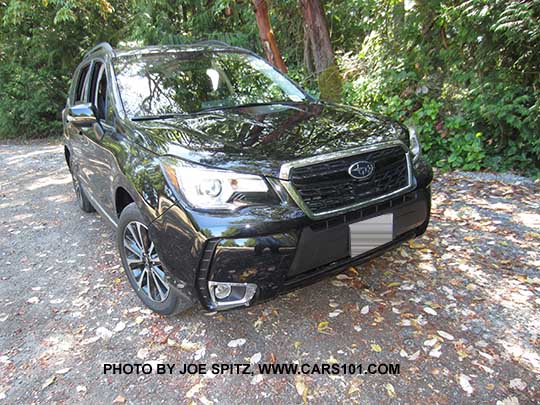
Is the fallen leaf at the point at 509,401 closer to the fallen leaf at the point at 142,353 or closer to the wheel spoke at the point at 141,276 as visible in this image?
the fallen leaf at the point at 142,353

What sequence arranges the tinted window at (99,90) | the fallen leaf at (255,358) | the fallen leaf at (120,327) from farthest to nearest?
the tinted window at (99,90)
the fallen leaf at (120,327)
the fallen leaf at (255,358)

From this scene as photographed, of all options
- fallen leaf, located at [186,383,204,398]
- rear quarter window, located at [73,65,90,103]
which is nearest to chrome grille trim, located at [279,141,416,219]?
fallen leaf, located at [186,383,204,398]

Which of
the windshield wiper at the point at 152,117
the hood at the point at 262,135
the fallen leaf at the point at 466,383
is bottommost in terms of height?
the fallen leaf at the point at 466,383

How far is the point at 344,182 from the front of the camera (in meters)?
2.18

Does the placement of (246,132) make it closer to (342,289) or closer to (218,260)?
(218,260)

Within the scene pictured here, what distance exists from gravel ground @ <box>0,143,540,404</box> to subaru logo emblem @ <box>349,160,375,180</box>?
3.05 feet

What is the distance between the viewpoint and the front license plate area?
2203mm

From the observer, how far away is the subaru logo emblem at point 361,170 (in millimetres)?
2201

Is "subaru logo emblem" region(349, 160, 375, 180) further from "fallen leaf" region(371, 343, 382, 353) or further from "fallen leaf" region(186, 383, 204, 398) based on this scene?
"fallen leaf" region(186, 383, 204, 398)

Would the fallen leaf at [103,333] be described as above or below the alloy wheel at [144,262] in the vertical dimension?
below

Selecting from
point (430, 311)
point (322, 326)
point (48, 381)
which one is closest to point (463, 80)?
point (430, 311)

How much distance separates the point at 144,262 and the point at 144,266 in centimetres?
4

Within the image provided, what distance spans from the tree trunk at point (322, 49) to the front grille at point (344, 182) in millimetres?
4425

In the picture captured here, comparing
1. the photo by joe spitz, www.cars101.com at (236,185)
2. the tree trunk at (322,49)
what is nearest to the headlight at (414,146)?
the photo by joe spitz, www.cars101.com at (236,185)
